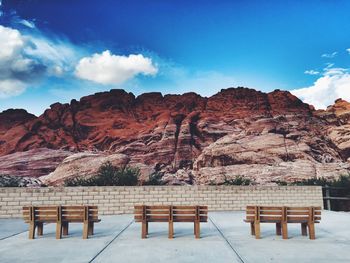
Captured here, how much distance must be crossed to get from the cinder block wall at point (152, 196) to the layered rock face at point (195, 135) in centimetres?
1733

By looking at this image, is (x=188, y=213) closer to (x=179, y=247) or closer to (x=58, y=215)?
(x=179, y=247)

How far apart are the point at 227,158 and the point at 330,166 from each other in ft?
32.1

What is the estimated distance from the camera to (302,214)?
7.24 metres

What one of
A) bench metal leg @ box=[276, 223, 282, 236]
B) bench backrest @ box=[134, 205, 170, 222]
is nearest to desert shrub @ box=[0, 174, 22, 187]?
bench backrest @ box=[134, 205, 170, 222]

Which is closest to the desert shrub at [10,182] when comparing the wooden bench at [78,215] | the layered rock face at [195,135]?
the wooden bench at [78,215]

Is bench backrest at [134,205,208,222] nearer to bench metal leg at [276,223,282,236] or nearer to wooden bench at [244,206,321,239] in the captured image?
wooden bench at [244,206,321,239]

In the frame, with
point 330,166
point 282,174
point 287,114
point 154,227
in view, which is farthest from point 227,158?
point 154,227

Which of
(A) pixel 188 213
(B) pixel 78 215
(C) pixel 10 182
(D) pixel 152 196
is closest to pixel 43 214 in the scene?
(B) pixel 78 215

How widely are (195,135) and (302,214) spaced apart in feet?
120

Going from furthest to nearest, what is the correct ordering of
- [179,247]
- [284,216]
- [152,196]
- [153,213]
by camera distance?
[152,196] < [153,213] < [284,216] < [179,247]

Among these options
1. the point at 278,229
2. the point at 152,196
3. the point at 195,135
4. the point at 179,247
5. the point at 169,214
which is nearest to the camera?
the point at 179,247

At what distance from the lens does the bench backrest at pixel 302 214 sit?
714 centimetres

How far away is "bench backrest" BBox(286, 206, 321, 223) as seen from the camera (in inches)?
281

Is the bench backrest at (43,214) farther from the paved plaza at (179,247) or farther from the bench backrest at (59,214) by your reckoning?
the paved plaza at (179,247)
